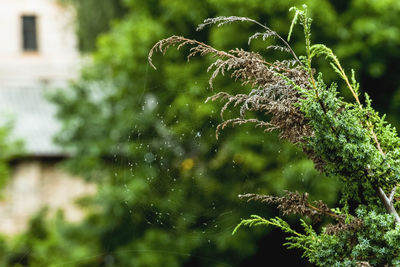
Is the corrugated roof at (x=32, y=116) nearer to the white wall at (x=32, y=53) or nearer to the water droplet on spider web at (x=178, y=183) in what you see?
the white wall at (x=32, y=53)

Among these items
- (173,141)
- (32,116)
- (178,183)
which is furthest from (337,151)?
(32,116)

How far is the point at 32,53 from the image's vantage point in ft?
77.6

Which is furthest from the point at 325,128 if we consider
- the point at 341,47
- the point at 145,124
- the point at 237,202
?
the point at 341,47

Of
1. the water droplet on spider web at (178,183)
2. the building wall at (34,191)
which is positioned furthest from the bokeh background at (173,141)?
the building wall at (34,191)

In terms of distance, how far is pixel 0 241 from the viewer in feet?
39.4

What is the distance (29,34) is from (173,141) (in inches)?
847

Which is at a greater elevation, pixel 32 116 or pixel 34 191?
pixel 32 116

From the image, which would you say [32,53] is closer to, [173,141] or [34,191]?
[34,191]

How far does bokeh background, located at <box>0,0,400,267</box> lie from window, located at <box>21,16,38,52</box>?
36.0 ft

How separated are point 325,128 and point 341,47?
5.96 m

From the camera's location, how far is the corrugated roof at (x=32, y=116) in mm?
18469

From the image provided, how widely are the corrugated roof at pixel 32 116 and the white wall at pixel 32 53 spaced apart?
2613 mm

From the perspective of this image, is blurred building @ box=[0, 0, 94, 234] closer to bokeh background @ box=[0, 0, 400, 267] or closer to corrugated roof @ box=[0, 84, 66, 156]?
corrugated roof @ box=[0, 84, 66, 156]

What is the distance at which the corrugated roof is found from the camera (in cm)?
1847
